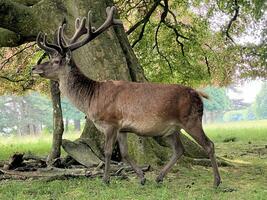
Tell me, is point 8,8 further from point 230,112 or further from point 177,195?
point 230,112

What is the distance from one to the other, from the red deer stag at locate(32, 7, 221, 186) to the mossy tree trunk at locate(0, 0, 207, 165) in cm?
135

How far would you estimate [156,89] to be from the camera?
7.11 m

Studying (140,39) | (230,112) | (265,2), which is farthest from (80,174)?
(230,112)

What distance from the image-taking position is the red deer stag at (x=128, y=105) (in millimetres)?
6914

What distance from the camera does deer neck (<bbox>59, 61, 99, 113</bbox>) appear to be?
→ 734 cm

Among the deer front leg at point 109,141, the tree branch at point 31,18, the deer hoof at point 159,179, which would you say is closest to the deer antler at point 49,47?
the deer front leg at point 109,141

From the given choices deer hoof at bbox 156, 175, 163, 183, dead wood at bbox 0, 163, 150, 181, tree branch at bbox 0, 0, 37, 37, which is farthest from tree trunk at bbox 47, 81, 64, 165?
deer hoof at bbox 156, 175, 163, 183

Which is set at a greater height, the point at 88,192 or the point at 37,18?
the point at 37,18

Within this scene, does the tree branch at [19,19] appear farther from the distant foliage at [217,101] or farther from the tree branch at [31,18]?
the distant foliage at [217,101]

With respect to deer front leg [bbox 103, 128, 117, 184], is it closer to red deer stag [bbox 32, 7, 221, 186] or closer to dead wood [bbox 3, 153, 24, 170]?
red deer stag [bbox 32, 7, 221, 186]

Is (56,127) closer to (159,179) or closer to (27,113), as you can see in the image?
(159,179)

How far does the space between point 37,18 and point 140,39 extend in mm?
5989

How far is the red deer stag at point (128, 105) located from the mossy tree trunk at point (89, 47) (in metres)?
1.35

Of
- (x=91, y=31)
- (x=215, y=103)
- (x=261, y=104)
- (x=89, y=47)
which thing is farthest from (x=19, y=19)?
(x=261, y=104)
